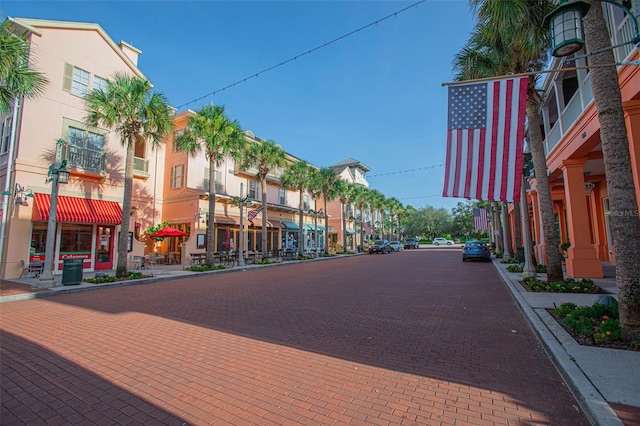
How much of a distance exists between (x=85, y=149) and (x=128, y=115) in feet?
17.0

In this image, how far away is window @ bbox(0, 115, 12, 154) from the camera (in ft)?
52.9

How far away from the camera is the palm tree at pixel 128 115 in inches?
581

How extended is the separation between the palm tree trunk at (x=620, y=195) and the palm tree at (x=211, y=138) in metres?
17.7

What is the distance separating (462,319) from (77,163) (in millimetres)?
20318

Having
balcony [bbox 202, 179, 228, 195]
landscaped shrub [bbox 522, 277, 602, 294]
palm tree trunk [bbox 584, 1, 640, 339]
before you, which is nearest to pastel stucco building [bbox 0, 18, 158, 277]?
balcony [bbox 202, 179, 228, 195]

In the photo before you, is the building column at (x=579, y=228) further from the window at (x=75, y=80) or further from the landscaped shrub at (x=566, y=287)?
the window at (x=75, y=80)

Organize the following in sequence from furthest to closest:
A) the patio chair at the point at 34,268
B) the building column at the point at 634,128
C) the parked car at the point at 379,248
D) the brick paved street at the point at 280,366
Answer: the parked car at the point at 379,248 → the patio chair at the point at 34,268 → the building column at the point at 634,128 → the brick paved street at the point at 280,366

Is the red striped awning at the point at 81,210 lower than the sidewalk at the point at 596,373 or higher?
higher

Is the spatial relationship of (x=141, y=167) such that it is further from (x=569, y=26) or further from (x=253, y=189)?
(x=569, y=26)

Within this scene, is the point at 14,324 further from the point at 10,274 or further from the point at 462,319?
the point at 10,274

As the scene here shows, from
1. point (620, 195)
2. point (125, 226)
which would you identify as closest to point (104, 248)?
point (125, 226)

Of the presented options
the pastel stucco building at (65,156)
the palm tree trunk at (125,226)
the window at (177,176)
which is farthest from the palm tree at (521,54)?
the window at (177,176)

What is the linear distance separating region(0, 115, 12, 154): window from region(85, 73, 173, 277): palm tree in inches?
179

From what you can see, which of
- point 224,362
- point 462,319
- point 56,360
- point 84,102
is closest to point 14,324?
point 56,360
